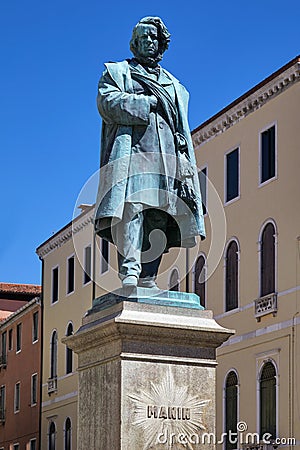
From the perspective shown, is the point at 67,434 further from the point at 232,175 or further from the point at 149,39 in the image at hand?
the point at 149,39

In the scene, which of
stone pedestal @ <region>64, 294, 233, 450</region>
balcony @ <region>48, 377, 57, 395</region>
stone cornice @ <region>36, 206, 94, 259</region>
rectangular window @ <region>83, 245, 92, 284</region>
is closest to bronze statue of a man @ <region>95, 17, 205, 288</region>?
stone pedestal @ <region>64, 294, 233, 450</region>

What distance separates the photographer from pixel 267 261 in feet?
87.0

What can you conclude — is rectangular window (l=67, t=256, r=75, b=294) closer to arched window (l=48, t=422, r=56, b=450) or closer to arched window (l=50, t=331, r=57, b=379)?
arched window (l=50, t=331, r=57, b=379)

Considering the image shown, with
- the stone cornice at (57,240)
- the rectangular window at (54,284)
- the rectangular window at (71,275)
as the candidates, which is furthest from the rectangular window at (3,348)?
the rectangular window at (71,275)

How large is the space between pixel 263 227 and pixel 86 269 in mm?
13100

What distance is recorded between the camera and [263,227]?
26812 mm

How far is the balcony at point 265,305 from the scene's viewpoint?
1023 inches

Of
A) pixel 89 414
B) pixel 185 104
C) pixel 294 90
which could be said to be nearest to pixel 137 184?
pixel 185 104

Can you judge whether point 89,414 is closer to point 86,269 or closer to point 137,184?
point 137,184

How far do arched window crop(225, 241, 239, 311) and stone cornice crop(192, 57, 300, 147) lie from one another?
3.21 m

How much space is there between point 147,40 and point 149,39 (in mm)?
19

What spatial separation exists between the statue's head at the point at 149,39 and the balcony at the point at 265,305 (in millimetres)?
17187

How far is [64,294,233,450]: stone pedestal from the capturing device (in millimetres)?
8242

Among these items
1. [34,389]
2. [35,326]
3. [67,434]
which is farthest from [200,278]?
[34,389]
